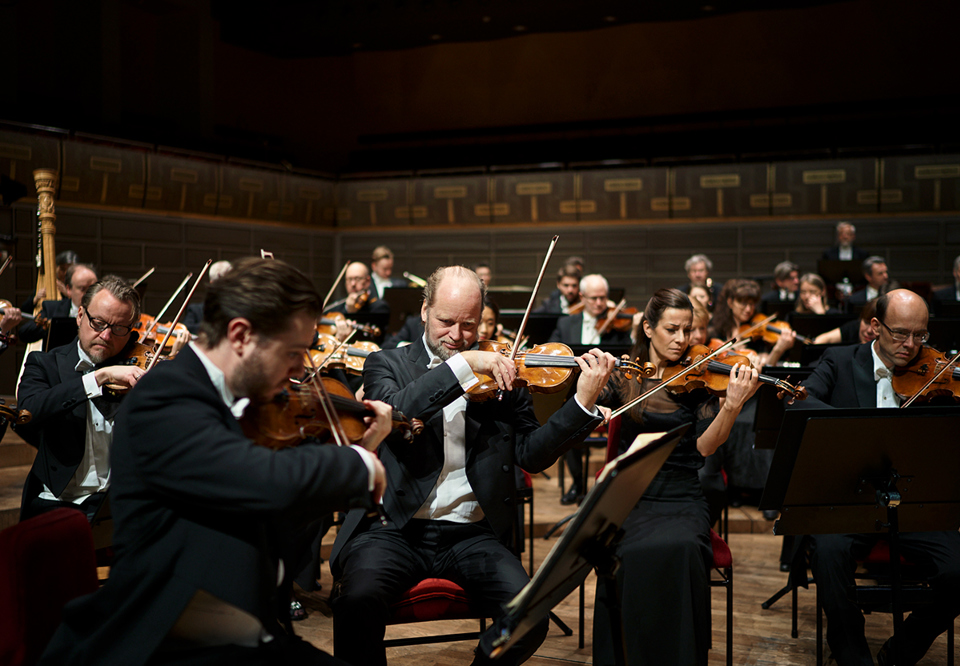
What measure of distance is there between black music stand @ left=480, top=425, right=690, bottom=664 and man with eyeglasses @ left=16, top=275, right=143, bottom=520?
1581mm

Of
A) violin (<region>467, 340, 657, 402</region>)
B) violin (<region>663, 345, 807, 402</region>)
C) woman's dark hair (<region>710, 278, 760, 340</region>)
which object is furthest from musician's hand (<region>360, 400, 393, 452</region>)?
woman's dark hair (<region>710, 278, 760, 340</region>)

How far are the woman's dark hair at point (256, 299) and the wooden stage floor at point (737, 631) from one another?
1.87 meters

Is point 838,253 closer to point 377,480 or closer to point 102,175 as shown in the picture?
point 102,175

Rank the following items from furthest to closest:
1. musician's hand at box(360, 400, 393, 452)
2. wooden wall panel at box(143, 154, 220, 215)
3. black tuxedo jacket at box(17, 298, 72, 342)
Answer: wooden wall panel at box(143, 154, 220, 215) < black tuxedo jacket at box(17, 298, 72, 342) < musician's hand at box(360, 400, 393, 452)

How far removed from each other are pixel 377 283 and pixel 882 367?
5.58 m

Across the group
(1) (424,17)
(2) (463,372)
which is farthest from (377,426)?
(1) (424,17)

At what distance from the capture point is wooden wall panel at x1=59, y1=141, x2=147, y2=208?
7926 millimetres

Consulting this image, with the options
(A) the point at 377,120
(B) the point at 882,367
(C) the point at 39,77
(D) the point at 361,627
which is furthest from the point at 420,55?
(D) the point at 361,627

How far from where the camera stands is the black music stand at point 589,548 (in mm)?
1372

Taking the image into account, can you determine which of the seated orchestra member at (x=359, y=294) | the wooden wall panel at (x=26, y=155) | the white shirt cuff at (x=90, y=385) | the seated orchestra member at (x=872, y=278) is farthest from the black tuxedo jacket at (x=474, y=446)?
the wooden wall panel at (x=26, y=155)

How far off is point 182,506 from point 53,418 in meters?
1.45

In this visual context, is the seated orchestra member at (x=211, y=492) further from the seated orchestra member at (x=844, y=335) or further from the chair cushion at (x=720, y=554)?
the seated orchestra member at (x=844, y=335)

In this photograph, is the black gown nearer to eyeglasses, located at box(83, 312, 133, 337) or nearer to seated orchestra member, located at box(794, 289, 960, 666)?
seated orchestra member, located at box(794, 289, 960, 666)

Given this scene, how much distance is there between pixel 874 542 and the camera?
8.45 feet
